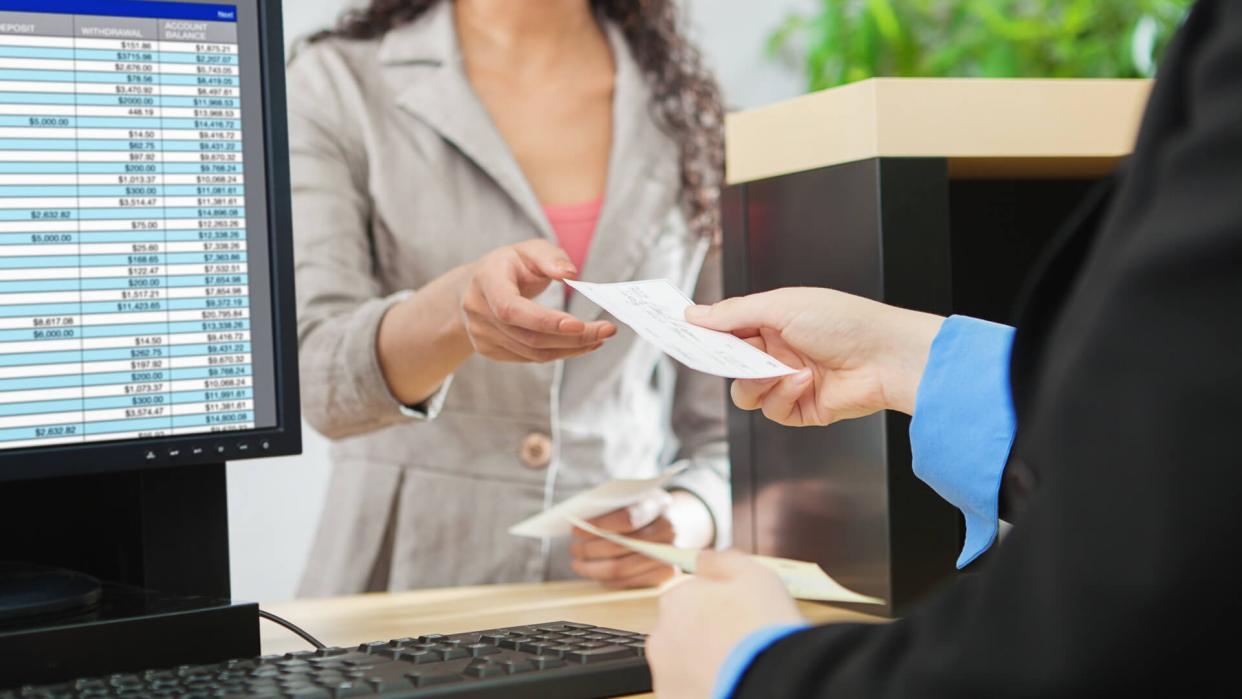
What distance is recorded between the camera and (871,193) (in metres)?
0.91

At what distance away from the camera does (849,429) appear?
0.94 meters

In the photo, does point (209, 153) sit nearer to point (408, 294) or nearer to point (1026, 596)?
point (408, 294)

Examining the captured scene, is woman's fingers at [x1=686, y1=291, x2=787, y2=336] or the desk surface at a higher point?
woman's fingers at [x1=686, y1=291, x2=787, y2=336]

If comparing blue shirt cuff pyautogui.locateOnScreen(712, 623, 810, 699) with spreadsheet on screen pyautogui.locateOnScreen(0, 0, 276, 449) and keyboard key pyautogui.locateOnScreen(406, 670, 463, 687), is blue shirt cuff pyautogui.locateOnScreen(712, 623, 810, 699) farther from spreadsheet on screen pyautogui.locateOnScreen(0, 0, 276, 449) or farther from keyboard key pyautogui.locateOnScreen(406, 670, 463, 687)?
spreadsheet on screen pyautogui.locateOnScreen(0, 0, 276, 449)

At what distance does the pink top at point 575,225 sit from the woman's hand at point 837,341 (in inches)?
29.9

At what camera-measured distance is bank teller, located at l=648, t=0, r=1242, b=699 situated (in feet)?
1.04

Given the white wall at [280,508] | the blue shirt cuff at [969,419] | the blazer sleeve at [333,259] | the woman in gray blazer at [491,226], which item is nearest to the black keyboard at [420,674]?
the blue shirt cuff at [969,419]

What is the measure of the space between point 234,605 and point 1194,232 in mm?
619

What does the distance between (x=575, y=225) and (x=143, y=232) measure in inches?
34.8

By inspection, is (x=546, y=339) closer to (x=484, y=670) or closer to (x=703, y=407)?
(x=484, y=670)

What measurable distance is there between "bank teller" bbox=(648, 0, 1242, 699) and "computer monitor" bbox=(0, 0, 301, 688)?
0.48 m

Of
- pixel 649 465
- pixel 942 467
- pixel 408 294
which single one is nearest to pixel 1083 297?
pixel 942 467

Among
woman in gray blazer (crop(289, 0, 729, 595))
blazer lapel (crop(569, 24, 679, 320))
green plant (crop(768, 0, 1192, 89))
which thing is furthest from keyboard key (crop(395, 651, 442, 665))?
green plant (crop(768, 0, 1192, 89))

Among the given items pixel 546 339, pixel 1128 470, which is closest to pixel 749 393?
pixel 546 339
